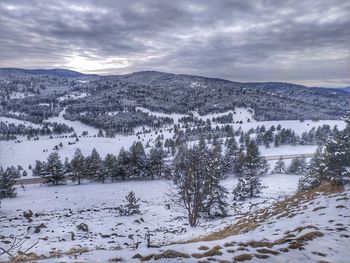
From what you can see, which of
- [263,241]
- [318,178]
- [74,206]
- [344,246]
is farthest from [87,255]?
[74,206]

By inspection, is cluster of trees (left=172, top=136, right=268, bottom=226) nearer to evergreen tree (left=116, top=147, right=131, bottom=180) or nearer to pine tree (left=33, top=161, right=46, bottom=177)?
evergreen tree (left=116, top=147, right=131, bottom=180)

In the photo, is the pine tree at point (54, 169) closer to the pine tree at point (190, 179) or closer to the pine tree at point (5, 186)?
the pine tree at point (5, 186)

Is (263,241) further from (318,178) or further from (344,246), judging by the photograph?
(318,178)

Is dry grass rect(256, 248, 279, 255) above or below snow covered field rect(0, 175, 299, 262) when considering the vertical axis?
above

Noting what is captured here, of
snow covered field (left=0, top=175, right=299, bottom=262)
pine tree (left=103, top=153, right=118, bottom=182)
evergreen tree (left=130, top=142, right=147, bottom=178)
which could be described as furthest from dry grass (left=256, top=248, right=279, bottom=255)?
evergreen tree (left=130, top=142, right=147, bottom=178)

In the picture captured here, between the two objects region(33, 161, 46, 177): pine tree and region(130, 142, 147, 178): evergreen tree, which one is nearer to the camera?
region(33, 161, 46, 177): pine tree

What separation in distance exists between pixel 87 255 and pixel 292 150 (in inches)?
5598

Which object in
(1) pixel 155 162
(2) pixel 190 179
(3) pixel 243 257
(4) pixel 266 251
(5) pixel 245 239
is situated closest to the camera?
(3) pixel 243 257

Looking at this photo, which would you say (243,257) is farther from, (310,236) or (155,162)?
(155,162)

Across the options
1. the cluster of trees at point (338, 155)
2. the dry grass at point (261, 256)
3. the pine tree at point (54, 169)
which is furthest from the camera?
the pine tree at point (54, 169)

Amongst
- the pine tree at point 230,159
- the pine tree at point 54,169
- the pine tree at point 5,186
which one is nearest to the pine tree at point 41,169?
the pine tree at point 54,169

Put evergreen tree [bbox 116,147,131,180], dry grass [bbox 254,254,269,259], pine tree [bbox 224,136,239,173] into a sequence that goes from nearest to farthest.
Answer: dry grass [bbox 254,254,269,259], evergreen tree [bbox 116,147,131,180], pine tree [bbox 224,136,239,173]

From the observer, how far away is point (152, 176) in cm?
8031

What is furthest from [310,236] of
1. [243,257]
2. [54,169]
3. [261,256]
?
[54,169]
